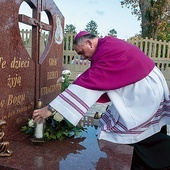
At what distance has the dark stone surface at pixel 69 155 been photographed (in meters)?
1.88

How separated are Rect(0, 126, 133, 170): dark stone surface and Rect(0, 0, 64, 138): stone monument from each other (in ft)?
1.07

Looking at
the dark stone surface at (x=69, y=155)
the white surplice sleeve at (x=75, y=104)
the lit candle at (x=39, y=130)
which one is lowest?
the dark stone surface at (x=69, y=155)

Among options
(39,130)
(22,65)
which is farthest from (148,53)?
(39,130)

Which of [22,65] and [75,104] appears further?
[22,65]

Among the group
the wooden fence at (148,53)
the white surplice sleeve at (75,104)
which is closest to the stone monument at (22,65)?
the white surplice sleeve at (75,104)

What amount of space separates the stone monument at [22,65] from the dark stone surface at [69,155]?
0.33 metres

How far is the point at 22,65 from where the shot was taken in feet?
8.20

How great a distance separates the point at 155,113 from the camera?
2.39 m

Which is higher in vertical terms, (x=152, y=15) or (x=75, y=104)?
(x=152, y=15)

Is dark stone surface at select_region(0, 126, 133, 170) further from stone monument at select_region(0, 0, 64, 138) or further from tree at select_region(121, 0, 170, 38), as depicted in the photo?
tree at select_region(121, 0, 170, 38)

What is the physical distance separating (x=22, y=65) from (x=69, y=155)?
102 cm

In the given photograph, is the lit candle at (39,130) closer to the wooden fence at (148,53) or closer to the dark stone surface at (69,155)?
the dark stone surface at (69,155)

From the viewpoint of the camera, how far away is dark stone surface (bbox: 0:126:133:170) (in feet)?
6.18

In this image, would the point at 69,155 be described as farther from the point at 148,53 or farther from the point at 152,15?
the point at 152,15
